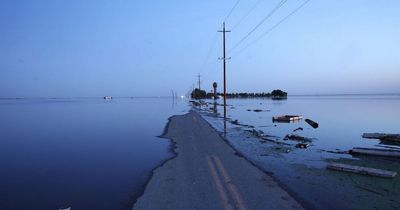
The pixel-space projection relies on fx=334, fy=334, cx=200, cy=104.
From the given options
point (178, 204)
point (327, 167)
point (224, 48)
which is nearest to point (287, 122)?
point (224, 48)

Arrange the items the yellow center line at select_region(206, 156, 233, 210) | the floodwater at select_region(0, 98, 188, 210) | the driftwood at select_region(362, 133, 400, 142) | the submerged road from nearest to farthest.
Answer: the yellow center line at select_region(206, 156, 233, 210)
the submerged road
the floodwater at select_region(0, 98, 188, 210)
the driftwood at select_region(362, 133, 400, 142)

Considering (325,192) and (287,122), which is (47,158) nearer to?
(325,192)

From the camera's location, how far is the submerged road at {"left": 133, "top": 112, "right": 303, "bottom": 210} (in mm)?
8391

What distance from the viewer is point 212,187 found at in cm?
984

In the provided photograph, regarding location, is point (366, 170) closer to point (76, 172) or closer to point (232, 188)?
point (232, 188)

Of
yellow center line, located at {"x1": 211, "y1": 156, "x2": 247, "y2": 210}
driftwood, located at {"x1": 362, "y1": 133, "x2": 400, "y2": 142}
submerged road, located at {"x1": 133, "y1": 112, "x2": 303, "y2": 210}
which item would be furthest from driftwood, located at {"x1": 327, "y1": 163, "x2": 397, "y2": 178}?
driftwood, located at {"x1": 362, "y1": 133, "x2": 400, "y2": 142}

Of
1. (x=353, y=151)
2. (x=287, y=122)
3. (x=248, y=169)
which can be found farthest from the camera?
(x=287, y=122)

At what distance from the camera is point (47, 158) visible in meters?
17.4

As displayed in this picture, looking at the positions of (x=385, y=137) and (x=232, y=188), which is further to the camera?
(x=385, y=137)

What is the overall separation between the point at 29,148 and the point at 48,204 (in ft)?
43.6

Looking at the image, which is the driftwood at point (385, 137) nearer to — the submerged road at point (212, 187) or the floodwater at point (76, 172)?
the submerged road at point (212, 187)

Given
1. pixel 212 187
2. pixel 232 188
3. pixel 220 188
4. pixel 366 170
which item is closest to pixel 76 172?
pixel 212 187

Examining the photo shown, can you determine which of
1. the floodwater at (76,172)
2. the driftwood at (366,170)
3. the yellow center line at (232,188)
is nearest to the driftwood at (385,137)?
the driftwood at (366,170)

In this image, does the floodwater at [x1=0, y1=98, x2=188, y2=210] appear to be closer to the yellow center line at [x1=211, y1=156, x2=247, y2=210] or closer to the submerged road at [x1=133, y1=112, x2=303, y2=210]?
the submerged road at [x1=133, y1=112, x2=303, y2=210]
